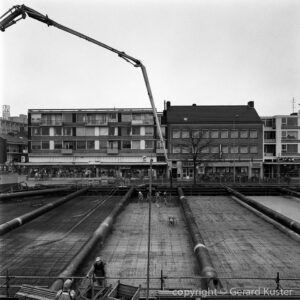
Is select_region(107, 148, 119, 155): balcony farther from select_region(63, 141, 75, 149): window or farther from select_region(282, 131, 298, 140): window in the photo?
select_region(282, 131, 298, 140): window

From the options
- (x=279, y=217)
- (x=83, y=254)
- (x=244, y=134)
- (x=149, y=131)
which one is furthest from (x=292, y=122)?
(x=83, y=254)

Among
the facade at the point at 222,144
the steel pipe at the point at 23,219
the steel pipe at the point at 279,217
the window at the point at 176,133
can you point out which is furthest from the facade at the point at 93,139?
the steel pipe at the point at 279,217

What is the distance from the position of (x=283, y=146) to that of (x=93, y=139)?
126 feet

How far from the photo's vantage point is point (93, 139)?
2554 inches

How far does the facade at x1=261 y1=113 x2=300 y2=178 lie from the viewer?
64.6 metres

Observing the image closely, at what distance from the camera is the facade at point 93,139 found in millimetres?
63938

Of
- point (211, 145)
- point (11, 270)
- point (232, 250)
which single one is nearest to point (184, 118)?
point (211, 145)

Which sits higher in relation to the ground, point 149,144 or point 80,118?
point 80,118

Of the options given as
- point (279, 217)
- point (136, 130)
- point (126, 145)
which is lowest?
point (279, 217)

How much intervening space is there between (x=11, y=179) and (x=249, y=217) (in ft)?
131

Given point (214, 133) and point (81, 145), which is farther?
point (81, 145)

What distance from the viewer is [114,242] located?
731 inches

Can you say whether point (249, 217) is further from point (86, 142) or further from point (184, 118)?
point (86, 142)

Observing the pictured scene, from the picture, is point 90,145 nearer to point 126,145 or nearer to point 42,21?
point 126,145
